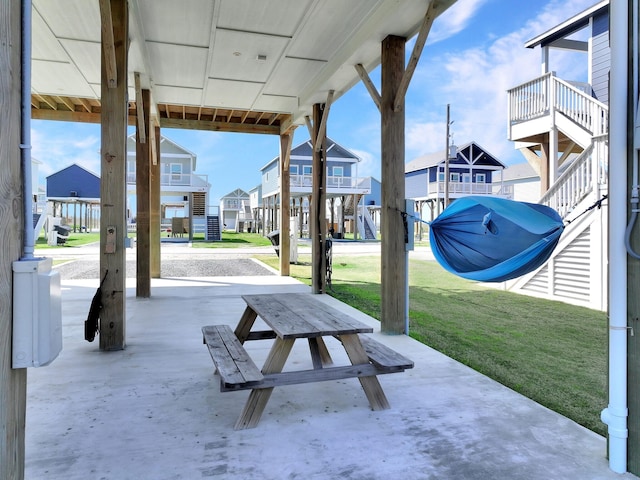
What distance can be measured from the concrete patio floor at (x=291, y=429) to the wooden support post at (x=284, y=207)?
18.6 feet

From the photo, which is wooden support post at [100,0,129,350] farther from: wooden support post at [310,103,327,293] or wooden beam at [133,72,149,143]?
wooden support post at [310,103,327,293]

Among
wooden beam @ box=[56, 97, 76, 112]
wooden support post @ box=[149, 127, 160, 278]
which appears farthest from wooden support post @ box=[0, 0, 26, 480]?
wooden beam @ box=[56, 97, 76, 112]

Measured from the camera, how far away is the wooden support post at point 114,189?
3.84 m

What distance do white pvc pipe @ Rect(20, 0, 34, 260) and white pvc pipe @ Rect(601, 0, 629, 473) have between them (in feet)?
7.55

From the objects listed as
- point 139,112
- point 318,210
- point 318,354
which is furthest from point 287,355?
point 139,112

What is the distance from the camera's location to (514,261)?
3.04 metres

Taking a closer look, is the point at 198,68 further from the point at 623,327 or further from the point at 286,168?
the point at 623,327

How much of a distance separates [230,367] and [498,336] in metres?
3.16

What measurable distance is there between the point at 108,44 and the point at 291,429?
3323 millimetres

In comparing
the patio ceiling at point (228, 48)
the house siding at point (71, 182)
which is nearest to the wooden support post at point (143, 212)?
the patio ceiling at point (228, 48)

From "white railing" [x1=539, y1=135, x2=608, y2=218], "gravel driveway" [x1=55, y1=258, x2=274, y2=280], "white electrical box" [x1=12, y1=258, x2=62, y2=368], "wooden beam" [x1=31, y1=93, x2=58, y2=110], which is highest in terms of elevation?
"wooden beam" [x1=31, y1=93, x2=58, y2=110]

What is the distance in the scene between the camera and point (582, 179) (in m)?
6.78

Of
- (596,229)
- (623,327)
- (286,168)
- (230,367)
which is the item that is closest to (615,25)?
(623,327)

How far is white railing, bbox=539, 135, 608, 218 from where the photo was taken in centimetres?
636
